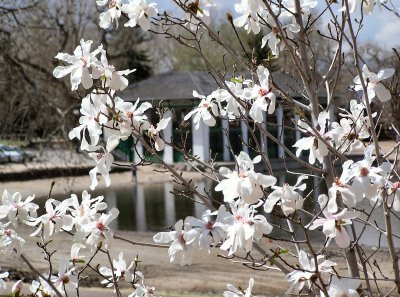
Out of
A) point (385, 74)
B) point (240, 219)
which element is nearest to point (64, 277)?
point (240, 219)

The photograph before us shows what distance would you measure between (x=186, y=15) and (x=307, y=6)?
1.59 ft

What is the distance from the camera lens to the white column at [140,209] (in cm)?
1611

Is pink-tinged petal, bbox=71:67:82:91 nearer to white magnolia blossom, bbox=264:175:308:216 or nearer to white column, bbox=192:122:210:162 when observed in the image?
white magnolia blossom, bbox=264:175:308:216

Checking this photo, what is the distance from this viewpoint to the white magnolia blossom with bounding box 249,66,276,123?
6.58ft

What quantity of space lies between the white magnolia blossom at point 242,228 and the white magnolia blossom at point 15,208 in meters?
0.97

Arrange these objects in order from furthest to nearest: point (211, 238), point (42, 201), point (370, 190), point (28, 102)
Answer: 1. point (42, 201)
2. point (28, 102)
3. point (211, 238)
4. point (370, 190)

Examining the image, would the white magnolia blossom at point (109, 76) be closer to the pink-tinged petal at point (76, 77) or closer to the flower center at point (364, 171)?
the pink-tinged petal at point (76, 77)

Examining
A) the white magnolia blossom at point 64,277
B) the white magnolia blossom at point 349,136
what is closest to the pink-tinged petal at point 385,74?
the white magnolia blossom at point 349,136

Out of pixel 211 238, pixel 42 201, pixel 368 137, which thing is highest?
pixel 368 137

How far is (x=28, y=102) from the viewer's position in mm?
12539

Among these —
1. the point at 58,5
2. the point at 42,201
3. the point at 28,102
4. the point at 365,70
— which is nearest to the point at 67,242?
the point at 28,102

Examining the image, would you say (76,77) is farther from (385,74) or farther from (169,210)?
(169,210)

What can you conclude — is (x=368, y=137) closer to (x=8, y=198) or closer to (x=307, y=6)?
(x=307, y=6)

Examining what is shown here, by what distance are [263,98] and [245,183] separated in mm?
360
